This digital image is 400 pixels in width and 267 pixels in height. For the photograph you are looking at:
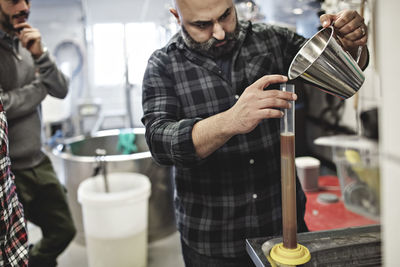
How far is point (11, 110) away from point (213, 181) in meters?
1.29

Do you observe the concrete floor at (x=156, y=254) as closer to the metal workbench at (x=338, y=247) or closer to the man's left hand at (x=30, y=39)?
the man's left hand at (x=30, y=39)

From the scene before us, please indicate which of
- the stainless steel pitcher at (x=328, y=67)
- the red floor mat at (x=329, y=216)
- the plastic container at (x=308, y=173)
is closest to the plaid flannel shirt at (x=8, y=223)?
the stainless steel pitcher at (x=328, y=67)

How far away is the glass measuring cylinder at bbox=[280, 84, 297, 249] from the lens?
88cm

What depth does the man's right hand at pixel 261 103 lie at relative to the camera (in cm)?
85

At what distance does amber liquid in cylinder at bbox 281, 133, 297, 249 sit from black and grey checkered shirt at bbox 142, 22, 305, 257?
1.06 ft

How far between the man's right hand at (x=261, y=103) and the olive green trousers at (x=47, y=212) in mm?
1621

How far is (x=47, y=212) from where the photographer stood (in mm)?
2178

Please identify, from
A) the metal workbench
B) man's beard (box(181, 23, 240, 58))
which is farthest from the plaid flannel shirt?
the metal workbench

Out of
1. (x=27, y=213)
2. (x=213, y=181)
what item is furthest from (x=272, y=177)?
(x=27, y=213)

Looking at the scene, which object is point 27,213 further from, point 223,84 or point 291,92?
point 291,92

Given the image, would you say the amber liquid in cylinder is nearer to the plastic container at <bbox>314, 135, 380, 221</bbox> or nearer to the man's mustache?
the plastic container at <bbox>314, 135, 380, 221</bbox>

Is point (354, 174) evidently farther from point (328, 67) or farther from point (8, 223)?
point (8, 223)

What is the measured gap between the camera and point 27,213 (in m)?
2.14

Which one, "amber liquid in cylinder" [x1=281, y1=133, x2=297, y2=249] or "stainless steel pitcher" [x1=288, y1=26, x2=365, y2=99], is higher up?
"stainless steel pitcher" [x1=288, y1=26, x2=365, y2=99]
